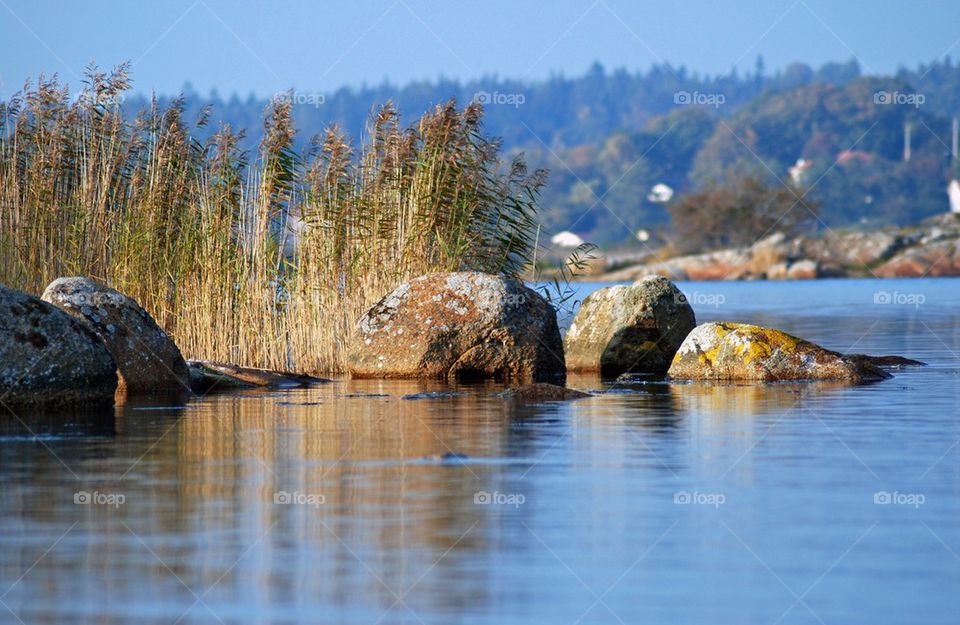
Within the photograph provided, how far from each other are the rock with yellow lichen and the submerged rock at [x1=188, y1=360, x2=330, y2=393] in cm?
485

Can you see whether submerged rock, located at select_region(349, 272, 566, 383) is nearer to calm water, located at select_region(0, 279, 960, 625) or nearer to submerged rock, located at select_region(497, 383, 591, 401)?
submerged rock, located at select_region(497, 383, 591, 401)

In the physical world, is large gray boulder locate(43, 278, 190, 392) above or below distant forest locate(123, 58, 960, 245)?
below

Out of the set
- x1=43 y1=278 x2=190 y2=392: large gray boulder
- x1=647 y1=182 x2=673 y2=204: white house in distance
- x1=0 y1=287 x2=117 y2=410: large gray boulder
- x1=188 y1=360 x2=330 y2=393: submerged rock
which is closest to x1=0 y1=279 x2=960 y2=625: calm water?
x1=0 y1=287 x2=117 y2=410: large gray boulder

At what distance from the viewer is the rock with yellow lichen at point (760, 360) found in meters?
18.0

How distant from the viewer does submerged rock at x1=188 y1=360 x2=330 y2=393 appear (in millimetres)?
17562

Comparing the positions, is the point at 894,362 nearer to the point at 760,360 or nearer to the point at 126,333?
the point at 760,360

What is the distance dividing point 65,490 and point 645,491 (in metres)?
3.52

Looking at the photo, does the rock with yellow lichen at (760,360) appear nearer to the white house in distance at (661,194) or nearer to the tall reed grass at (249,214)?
the tall reed grass at (249,214)

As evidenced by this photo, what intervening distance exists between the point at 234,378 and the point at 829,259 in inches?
3249

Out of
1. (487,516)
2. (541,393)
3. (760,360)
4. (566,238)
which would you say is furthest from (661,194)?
(487,516)

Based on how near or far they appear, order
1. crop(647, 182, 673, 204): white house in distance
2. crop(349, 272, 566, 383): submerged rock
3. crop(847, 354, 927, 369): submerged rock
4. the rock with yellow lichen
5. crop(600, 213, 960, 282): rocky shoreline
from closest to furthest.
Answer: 1. the rock with yellow lichen
2. crop(349, 272, 566, 383): submerged rock
3. crop(847, 354, 927, 369): submerged rock
4. crop(600, 213, 960, 282): rocky shoreline
5. crop(647, 182, 673, 204): white house in distance

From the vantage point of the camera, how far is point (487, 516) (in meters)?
8.08

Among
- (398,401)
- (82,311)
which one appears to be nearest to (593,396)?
(398,401)

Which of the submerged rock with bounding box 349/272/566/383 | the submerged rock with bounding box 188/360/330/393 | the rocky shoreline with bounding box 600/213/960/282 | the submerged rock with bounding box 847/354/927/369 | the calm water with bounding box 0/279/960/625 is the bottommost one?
the calm water with bounding box 0/279/960/625
